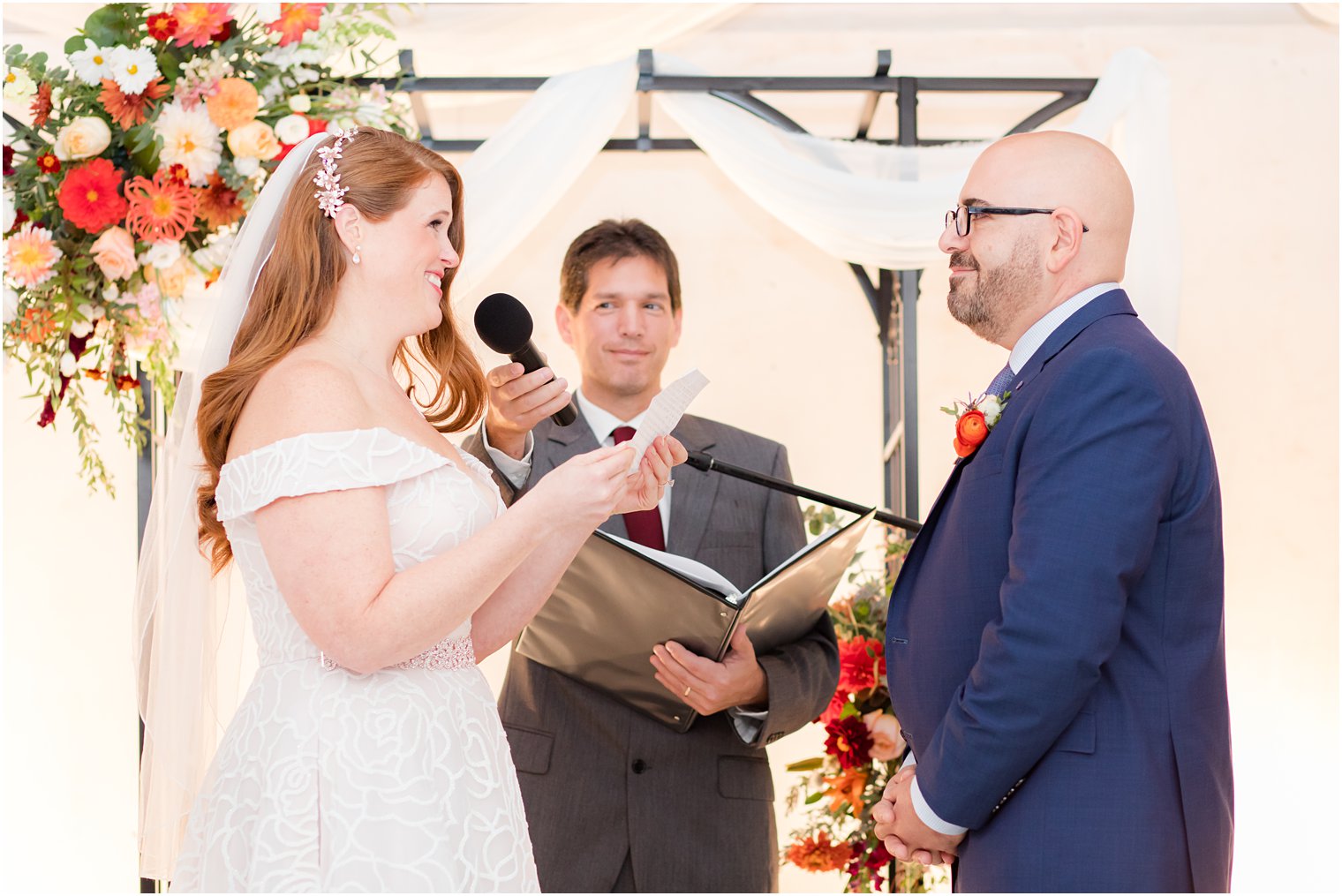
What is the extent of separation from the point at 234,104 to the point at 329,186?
1017 millimetres

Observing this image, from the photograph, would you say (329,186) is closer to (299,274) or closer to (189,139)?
(299,274)

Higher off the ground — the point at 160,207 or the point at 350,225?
the point at 160,207

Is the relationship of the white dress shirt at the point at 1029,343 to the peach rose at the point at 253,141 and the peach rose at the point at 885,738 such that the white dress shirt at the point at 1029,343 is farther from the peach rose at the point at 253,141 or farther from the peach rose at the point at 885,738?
the peach rose at the point at 253,141

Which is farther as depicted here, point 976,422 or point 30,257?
point 30,257

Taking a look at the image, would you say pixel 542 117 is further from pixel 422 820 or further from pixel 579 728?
pixel 422 820

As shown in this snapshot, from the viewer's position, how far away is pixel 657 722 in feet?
9.37

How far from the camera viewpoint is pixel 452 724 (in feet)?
6.36

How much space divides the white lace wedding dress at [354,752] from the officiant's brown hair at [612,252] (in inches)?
51.9

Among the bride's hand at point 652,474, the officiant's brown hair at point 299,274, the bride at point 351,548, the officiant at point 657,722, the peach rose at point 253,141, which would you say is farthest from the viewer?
the peach rose at point 253,141

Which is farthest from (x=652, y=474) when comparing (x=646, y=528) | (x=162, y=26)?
(x=162, y=26)

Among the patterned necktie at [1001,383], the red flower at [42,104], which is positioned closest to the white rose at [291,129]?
the red flower at [42,104]

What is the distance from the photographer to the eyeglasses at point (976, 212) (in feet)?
6.93

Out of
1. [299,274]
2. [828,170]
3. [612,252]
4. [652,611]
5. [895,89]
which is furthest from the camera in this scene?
[828,170]

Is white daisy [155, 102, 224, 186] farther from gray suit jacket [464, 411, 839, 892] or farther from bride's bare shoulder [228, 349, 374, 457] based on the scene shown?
bride's bare shoulder [228, 349, 374, 457]
